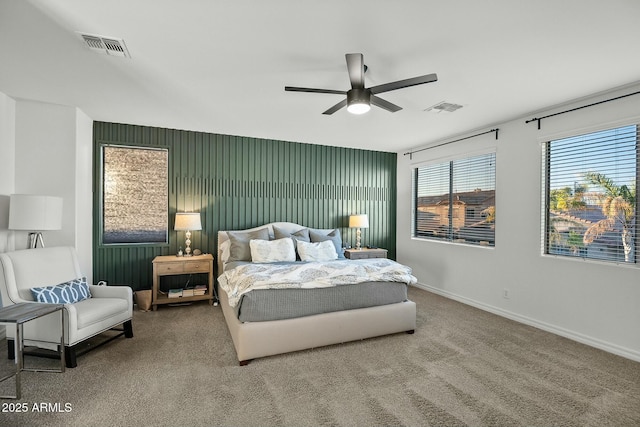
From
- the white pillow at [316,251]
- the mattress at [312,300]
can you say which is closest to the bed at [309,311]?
the mattress at [312,300]

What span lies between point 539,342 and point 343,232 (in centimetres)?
335

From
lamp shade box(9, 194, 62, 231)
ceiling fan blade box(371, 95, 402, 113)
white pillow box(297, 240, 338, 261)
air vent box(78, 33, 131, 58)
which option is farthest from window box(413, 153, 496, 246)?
lamp shade box(9, 194, 62, 231)

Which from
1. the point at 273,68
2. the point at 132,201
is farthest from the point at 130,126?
the point at 273,68

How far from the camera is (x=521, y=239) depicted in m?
3.95

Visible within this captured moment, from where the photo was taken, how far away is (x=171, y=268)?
427cm

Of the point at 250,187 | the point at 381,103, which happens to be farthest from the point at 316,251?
the point at 381,103

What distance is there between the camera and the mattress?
2.83 metres

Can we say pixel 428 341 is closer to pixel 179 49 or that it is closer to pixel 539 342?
pixel 539 342

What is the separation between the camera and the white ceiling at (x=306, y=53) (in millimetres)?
1941

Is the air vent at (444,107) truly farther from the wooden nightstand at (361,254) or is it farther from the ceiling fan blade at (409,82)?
the wooden nightstand at (361,254)

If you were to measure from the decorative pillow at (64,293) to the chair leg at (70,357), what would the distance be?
0.48 m

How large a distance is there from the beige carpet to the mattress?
1.29 feet

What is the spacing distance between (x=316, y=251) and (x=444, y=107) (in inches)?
98.0

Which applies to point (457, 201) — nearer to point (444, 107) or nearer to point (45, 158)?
point (444, 107)
